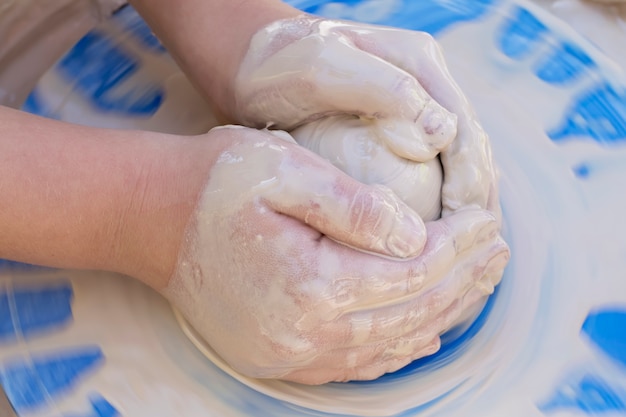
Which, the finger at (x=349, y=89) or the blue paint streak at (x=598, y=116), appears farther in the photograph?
the blue paint streak at (x=598, y=116)

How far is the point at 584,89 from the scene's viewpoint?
1.21 metres

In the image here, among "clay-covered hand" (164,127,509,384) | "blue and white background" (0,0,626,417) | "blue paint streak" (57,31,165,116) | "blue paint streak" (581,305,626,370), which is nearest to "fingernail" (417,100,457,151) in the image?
"clay-covered hand" (164,127,509,384)

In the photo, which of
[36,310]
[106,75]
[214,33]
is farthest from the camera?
[106,75]

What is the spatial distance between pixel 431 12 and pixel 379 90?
47cm

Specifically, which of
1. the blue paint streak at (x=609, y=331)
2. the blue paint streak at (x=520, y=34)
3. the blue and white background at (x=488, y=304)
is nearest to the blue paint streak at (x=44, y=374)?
the blue and white background at (x=488, y=304)

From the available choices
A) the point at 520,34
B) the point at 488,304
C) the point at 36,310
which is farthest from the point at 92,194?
the point at 520,34

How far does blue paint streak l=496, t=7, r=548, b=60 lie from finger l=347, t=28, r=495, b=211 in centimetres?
32

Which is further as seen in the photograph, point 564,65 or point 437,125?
point 564,65

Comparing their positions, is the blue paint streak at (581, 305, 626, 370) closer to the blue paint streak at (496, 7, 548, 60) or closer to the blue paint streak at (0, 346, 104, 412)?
the blue paint streak at (496, 7, 548, 60)

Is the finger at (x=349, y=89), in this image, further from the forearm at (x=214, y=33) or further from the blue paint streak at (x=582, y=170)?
the blue paint streak at (x=582, y=170)

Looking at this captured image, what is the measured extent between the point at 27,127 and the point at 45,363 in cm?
33

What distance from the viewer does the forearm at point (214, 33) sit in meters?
1.07

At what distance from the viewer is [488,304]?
1.02 m

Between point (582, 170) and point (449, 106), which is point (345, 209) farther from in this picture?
point (582, 170)
